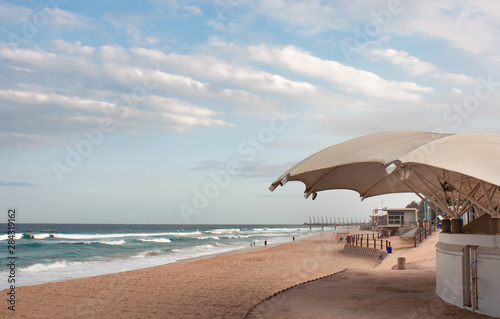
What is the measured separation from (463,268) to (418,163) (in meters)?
3.13

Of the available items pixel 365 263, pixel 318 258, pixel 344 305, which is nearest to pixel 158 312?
pixel 344 305

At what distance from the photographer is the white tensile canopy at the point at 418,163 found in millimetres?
8195

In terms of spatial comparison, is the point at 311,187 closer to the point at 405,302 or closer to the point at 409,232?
the point at 405,302

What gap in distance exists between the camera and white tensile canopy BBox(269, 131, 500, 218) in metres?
8.20

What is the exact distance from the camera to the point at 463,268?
9.77 m

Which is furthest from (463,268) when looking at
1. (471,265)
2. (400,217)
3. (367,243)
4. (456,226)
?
(400,217)

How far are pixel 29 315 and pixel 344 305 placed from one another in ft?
31.0

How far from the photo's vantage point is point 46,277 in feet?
81.5

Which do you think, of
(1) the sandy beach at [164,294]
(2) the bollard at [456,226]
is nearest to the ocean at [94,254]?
(1) the sandy beach at [164,294]

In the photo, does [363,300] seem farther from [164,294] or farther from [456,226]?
[164,294]

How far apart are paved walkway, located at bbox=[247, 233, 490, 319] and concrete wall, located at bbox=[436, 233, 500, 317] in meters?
0.25

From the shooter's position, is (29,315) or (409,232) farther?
(409,232)

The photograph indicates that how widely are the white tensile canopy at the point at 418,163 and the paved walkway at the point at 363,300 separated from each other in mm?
2312

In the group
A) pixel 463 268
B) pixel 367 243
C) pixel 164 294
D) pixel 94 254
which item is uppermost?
pixel 463 268
